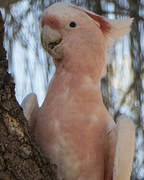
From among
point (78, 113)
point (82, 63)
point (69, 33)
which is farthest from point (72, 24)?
point (78, 113)

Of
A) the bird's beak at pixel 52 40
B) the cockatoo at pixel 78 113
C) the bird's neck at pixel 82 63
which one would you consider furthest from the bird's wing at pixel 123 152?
the bird's beak at pixel 52 40

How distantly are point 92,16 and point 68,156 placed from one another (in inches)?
20.6

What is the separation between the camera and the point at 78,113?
115 cm

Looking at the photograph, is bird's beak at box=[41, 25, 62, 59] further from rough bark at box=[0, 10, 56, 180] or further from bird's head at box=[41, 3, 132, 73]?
rough bark at box=[0, 10, 56, 180]

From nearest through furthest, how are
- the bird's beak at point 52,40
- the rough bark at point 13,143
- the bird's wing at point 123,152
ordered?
1. the rough bark at point 13,143
2. the bird's wing at point 123,152
3. the bird's beak at point 52,40

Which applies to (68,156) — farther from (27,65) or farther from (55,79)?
(27,65)

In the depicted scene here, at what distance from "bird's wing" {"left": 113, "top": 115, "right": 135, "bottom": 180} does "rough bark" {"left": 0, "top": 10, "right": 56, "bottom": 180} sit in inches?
9.1

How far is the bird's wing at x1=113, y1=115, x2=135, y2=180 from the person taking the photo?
109 cm

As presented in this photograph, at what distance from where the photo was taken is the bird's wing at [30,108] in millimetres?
1218

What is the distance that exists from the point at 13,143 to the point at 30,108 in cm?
33

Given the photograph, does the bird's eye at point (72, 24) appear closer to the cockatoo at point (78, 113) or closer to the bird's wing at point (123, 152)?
the cockatoo at point (78, 113)

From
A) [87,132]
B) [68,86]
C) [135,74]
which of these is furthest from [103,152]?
[135,74]

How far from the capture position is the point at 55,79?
4.07 feet

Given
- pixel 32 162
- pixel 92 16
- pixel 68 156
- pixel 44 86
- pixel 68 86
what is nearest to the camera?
pixel 32 162
